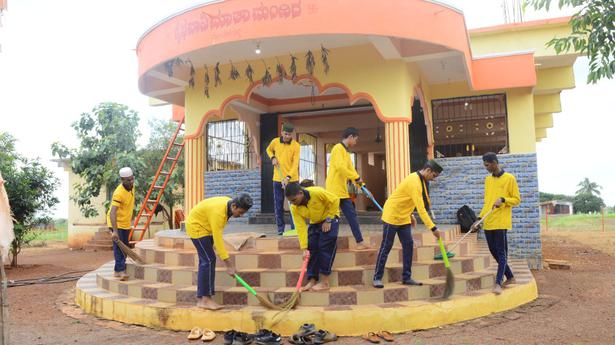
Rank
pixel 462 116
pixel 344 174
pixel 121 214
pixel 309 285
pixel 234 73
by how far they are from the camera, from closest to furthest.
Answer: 1. pixel 309 285
2. pixel 344 174
3. pixel 121 214
4. pixel 234 73
5. pixel 462 116

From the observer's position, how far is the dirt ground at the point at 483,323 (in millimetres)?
4688

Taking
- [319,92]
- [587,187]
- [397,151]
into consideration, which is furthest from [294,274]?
[587,187]

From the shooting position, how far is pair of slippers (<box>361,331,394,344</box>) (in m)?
4.63

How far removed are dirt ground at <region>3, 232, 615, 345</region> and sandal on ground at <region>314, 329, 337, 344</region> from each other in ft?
0.39

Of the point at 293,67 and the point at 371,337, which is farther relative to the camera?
the point at 293,67

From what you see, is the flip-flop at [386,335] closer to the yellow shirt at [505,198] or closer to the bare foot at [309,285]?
the bare foot at [309,285]

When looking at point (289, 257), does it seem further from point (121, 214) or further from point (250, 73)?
point (250, 73)

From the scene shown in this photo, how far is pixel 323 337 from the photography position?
4.58 meters

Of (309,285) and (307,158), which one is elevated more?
(307,158)

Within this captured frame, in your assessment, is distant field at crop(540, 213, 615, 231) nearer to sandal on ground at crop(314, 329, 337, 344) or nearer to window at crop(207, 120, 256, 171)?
window at crop(207, 120, 256, 171)

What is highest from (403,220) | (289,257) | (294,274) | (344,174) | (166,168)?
(166,168)

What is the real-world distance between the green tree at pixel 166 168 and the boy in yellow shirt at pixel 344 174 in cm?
1048

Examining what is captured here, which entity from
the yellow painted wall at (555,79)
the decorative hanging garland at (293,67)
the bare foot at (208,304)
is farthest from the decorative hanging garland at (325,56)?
the yellow painted wall at (555,79)

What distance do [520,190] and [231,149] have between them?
6.90 meters
